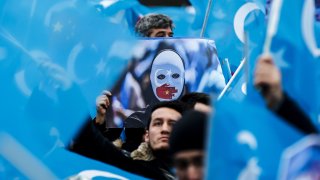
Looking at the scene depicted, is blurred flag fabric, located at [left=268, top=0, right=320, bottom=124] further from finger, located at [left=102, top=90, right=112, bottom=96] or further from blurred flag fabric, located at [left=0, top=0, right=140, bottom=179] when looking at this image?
finger, located at [left=102, top=90, right=112, bottom=96]

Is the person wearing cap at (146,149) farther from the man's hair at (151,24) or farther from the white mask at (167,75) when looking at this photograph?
the man's hair at (151,24)

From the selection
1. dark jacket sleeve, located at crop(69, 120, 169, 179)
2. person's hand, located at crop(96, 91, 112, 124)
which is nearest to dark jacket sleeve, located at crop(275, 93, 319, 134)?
dark jacket sleeve, located at crop(69, 120, 169, 179)

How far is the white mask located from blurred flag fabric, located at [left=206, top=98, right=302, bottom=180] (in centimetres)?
212

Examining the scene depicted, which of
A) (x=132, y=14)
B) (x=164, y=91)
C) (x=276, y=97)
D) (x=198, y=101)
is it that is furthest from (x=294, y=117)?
(x=132, y=14)

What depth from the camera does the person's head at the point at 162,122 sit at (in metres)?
4.33

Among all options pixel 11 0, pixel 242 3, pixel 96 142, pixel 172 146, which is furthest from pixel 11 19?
pixel 242 3

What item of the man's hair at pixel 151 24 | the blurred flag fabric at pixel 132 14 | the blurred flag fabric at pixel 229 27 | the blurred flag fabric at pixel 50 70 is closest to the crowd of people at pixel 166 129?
the man's hair at pixel 151 24

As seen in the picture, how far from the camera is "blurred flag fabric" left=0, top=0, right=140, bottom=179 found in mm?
4039

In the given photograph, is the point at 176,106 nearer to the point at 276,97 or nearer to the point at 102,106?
the point at 102,106

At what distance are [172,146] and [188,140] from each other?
0.07 m

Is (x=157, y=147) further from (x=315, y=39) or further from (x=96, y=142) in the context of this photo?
(x=315, y=39)

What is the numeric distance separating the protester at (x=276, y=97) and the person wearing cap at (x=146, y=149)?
1.13 m

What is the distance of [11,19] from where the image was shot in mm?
4262

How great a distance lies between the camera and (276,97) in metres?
3.07
